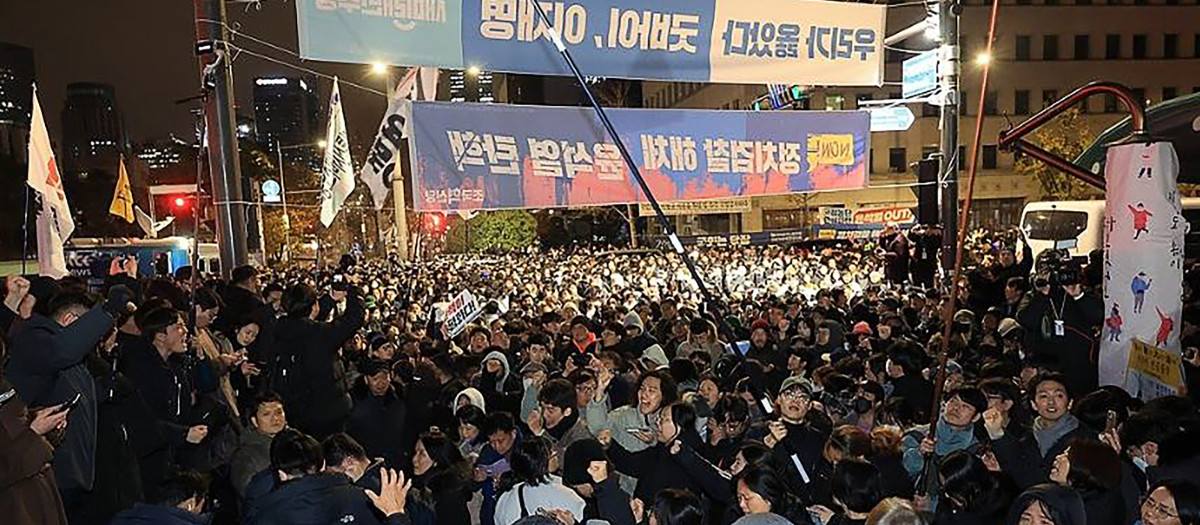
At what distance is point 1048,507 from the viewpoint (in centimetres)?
385

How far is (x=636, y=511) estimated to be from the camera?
194 inches

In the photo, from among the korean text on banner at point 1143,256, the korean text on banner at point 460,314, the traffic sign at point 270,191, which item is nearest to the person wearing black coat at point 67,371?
the korean text on banner at point 460,314

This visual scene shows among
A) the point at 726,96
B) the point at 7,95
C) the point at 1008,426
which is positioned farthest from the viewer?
the point at 7,95

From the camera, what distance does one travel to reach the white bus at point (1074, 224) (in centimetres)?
1923

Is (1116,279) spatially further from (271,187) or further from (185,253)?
(271,187)

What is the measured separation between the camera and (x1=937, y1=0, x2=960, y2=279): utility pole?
376 inches

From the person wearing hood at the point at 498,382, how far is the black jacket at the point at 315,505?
275 cm

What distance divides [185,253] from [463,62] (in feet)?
78.5

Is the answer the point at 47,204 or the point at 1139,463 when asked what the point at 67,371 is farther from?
the point at 1139,463

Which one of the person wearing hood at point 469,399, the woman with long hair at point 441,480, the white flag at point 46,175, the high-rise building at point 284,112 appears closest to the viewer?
the woman with long hair at point 441,480

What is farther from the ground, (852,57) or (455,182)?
(852,57)

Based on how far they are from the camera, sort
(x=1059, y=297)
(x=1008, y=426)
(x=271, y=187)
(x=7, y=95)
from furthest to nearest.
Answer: (x=7, y=95) → (x=271, y=187) → (x=1059, y=297) → (x=1008, y=426)

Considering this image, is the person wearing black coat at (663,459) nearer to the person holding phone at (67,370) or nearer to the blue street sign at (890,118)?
the person holding phone at (67,370)

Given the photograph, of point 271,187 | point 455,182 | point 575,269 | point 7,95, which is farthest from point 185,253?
point 7,95
